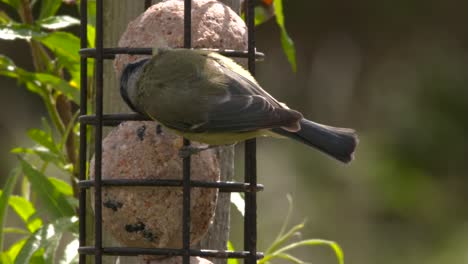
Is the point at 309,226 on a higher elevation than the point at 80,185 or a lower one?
lower

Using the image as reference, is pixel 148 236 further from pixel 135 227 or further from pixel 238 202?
pixel 238 202

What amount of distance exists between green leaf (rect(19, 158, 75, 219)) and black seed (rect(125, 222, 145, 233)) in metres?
0.48

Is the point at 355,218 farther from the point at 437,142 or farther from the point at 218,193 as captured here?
the point at 218,193

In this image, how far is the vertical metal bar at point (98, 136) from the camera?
2957 millimetres

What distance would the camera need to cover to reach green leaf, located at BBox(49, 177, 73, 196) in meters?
3.50

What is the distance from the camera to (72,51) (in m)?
3.47

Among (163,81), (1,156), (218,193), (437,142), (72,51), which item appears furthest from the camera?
(437,142)

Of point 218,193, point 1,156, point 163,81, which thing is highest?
point 163,81

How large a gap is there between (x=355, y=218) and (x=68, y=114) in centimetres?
405

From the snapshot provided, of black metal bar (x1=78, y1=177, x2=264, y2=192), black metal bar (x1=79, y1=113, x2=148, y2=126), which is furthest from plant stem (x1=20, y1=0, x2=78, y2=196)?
black metal bar (x1=78, y1=177, x2=264, y2=192)

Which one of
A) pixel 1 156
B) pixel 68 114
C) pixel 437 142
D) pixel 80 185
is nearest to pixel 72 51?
pixel 68 114

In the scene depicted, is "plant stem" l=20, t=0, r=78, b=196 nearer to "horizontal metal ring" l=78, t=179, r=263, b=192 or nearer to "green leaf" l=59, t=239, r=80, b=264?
"green leaf" l=59, t=239, r=80, b=264

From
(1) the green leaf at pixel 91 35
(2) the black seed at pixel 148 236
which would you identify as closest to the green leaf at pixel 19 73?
(1) the green leaf at pixel 91 35

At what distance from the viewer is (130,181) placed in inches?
113
